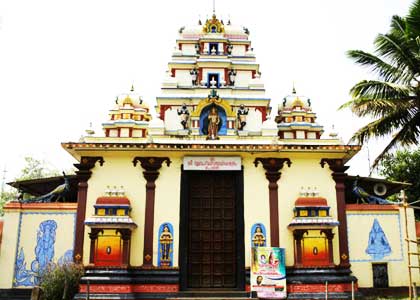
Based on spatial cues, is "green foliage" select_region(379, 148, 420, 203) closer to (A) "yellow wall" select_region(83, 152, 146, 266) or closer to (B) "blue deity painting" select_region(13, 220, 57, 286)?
(A) "yellow wall" select_region(83, 152, 146, 266)

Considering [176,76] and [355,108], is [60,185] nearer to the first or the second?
[176,76]

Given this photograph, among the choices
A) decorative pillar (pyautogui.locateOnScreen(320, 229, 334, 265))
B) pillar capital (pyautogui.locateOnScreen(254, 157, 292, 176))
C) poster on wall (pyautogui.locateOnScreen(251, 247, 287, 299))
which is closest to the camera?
poster on wall (pyautogui.locateOnScreen(251, 247, 287, 299))

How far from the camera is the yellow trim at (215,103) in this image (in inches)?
667

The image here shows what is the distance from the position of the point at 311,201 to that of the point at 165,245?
5.19 meters

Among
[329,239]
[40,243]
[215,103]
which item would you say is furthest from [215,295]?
[215,103]

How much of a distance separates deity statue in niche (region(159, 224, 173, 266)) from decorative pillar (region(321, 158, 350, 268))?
5.82 m

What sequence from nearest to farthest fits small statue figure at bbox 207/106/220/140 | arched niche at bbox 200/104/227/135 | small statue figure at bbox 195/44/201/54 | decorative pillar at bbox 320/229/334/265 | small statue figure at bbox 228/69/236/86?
decorative pillar at bbox 320/229/334/265
small statue figure at bbox 207/106/220/140
arched niche at bbox 200/104/227/135
small statue figure at bbox 228/69/236/86
small statue figure at bbox 195/44/201/54

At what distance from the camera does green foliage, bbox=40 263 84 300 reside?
13.2 meters

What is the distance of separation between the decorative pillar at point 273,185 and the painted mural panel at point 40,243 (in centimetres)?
693

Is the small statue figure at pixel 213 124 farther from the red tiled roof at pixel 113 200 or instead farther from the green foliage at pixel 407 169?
the green foliage at pixel 407 169

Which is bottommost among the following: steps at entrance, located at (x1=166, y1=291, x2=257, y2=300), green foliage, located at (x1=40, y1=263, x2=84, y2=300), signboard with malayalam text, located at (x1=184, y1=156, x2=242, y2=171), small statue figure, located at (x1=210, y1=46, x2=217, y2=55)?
steps at entrance, located at (x1=166, y1=291, x2=257, y2=300)

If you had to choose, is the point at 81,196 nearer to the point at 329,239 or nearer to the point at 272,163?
the point at 272,163

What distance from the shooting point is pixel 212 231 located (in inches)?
604

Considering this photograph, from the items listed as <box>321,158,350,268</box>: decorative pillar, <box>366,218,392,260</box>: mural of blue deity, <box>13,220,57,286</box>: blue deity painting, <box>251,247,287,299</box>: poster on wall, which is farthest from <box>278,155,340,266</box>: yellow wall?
<box>13,220,57,286</box>: blue deity painting
